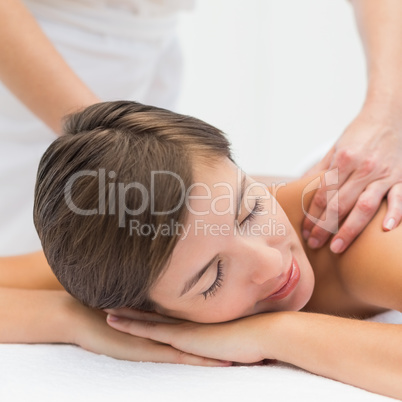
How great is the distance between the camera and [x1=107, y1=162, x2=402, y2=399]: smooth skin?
110cm

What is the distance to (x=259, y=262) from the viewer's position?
1188mm

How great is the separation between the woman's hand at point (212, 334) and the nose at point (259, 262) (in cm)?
8

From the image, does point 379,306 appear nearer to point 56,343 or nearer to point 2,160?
point 56,343

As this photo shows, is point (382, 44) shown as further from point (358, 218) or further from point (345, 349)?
point (345, 349)

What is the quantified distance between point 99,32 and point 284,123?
128 centimetres

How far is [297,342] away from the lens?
3.76 ft

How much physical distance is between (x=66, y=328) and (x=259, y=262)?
426mm

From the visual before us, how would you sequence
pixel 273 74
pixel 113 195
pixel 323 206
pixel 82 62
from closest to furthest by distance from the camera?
pixel 113 195 < pixel 323 206 < pixel 82 62 < pixel 273 74

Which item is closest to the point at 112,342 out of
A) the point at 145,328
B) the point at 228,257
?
the point at 145,328

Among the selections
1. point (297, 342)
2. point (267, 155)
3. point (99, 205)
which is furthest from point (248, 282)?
point (267, 155)

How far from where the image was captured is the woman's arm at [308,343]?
3.56 ft

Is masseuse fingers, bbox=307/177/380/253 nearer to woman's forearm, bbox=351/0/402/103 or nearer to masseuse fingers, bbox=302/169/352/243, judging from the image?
masseuse fingers, bbox=302/169/352/243

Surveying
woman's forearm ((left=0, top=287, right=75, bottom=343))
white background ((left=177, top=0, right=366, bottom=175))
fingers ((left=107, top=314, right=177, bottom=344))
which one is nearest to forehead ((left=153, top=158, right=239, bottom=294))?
fingers ((left=107, top=314, right=177, bottom=344))

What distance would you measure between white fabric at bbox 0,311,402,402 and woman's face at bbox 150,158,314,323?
123mm
